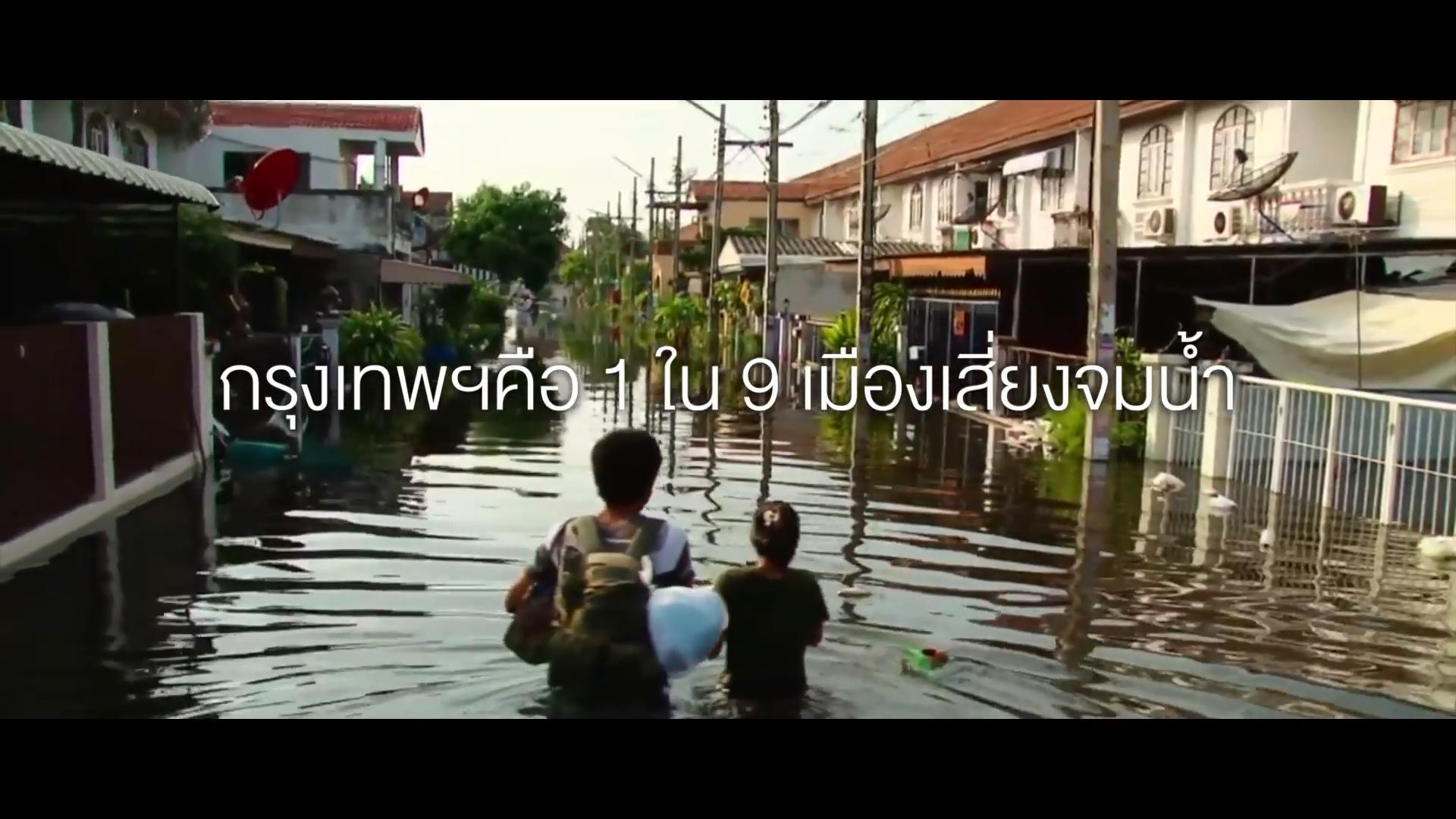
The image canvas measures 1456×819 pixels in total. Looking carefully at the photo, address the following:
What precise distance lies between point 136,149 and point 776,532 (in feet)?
77.3

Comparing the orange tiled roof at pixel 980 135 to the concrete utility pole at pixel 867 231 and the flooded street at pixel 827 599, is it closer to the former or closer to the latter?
the concrete utility pole at pixel 867 231

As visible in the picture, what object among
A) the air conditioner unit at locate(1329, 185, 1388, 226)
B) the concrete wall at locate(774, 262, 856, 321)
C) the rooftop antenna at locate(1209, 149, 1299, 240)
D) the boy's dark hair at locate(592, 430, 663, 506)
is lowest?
the boy's dark hair at locate(592, 430, 663, 506)

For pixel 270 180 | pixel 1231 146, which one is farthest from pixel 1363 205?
pixel 270 180

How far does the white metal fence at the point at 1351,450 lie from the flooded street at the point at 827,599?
0.85 m

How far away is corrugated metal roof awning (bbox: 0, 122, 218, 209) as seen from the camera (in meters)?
9.82

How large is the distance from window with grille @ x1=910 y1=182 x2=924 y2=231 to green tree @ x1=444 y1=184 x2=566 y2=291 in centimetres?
3579

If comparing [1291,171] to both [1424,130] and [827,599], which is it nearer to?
[1424,130]

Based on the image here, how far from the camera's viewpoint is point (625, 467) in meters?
4.39

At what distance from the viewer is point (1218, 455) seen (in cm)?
1516

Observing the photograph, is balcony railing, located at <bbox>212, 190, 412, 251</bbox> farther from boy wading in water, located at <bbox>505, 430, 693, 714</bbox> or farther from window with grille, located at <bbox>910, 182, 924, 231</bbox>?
boy wading in water, located at <bbox>505, 430, 693, 714</bbox>

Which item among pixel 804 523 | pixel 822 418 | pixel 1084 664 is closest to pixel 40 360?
pixel 804 523

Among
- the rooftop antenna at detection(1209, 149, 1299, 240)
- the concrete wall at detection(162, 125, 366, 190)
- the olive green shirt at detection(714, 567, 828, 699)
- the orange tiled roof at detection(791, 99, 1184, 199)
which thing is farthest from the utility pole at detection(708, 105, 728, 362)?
the olive green shirt at detection(714, 567, 828, 699)
